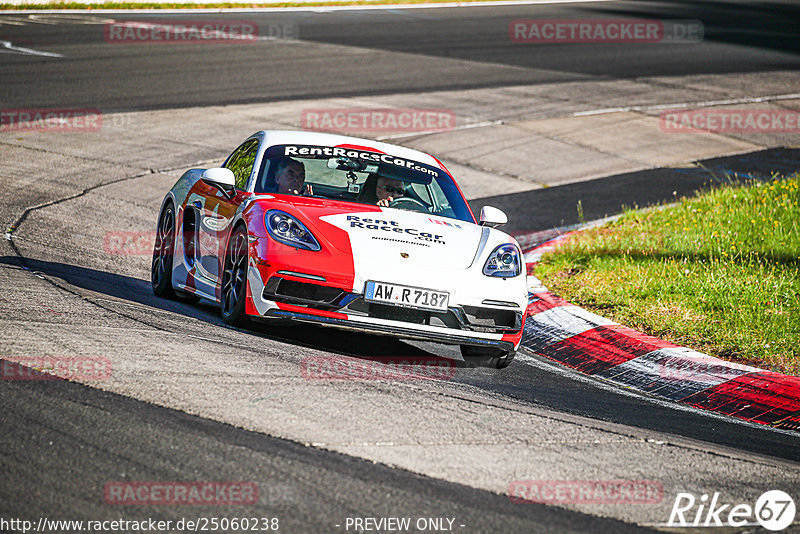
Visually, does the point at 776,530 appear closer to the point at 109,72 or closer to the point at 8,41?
the point at 109,72

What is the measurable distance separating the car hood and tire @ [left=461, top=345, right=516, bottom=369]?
2.13 ft

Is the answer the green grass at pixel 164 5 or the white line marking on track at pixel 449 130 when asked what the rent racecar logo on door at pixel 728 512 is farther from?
the green grass at pixel 164 5

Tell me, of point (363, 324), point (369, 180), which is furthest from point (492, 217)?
point (363, 324)

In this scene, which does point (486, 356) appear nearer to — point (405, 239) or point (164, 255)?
point (405, 239)

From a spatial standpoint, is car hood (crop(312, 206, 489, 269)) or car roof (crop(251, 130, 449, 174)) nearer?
car hood (crop(312, 206, 489, 269))

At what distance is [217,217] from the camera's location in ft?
23.9

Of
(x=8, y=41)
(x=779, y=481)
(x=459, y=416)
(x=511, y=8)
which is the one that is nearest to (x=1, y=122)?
(x=8, y=41)

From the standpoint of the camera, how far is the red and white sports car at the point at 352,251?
6148mm

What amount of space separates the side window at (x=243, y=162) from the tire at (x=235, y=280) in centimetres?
75

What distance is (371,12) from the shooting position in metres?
30.3

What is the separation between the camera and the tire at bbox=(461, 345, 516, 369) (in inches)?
264

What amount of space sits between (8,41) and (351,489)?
19.6 metres

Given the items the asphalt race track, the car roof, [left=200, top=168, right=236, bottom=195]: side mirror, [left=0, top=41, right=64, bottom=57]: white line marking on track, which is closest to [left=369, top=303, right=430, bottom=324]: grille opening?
the asphalt race track

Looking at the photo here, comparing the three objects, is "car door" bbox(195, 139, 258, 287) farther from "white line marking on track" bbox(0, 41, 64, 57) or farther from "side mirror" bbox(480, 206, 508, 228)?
"white line marking on track" bbox(0, 41, 64, 57)
